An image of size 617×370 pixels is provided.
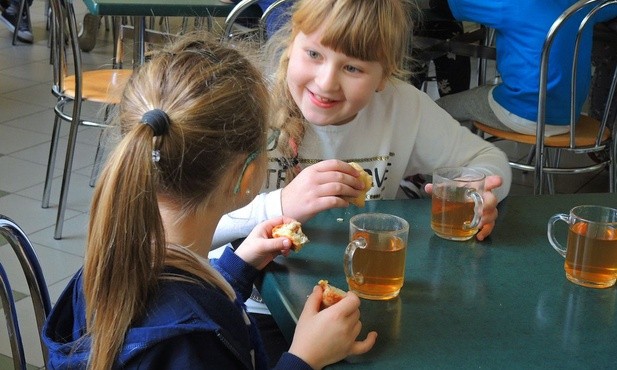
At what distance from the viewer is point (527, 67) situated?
2758mm

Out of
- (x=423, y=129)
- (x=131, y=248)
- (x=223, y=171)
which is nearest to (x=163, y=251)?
(x=131, y=248)

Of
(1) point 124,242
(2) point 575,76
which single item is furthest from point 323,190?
(2) point 575,76

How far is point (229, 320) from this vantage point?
1074 mm

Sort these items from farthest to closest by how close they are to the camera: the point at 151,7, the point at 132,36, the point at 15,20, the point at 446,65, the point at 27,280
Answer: the point at 15,20 < the point at 446,65 < the point at 132,36 < the point at 151,7 < the point at 27,280

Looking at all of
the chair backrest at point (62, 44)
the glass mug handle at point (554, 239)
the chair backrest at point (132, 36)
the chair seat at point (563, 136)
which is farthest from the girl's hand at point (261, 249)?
the chair backrest at point (132, 36)

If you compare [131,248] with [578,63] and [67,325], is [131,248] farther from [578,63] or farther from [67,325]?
[578,63]

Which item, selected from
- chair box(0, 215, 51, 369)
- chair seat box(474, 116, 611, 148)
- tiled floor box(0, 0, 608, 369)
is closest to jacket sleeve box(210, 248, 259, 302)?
chair box(0, 215, 51, 369)

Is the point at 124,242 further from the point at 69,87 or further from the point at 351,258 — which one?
the point at 69,87

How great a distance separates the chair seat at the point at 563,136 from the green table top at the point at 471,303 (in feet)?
4.31

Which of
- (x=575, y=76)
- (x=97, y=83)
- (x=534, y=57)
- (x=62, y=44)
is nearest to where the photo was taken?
(x=575, y=76)

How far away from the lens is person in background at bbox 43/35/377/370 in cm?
101

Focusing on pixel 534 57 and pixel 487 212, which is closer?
pixel 487 212

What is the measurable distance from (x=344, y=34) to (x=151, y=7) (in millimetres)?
1323

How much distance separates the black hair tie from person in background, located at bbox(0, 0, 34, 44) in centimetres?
514
